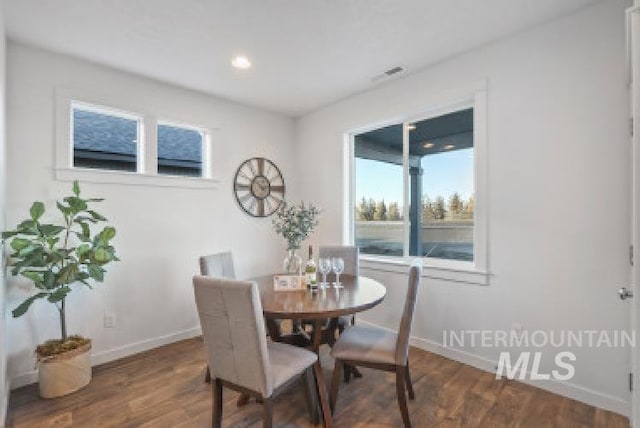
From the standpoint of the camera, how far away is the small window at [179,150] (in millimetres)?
3275

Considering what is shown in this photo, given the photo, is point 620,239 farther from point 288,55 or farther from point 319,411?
point 288,55

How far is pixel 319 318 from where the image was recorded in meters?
1.82

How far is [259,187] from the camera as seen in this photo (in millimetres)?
3990

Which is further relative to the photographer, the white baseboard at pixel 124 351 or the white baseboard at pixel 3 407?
the white baseboard at pixel 124 351

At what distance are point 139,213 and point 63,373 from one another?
4.63 ft

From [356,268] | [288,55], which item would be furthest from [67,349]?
[288,55]

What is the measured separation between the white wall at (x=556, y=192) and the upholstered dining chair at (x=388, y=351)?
97 centimetres

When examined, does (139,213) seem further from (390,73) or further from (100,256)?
(390,73)

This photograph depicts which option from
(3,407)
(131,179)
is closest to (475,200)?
(131,179)

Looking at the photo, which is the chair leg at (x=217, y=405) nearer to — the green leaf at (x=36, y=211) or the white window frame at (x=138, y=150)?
the green leaf at (x=36, y=211)

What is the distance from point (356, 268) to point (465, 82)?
196 centimetres

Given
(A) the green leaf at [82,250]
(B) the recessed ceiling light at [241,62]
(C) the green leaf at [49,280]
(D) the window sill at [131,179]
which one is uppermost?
(B) the recessed ceiling light at [241,62]

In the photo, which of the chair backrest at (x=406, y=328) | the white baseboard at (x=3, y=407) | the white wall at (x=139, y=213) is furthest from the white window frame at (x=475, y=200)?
the white baseboard at (x=3, y=407)

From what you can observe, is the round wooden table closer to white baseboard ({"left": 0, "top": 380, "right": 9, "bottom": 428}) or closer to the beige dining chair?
the beige dining chair
